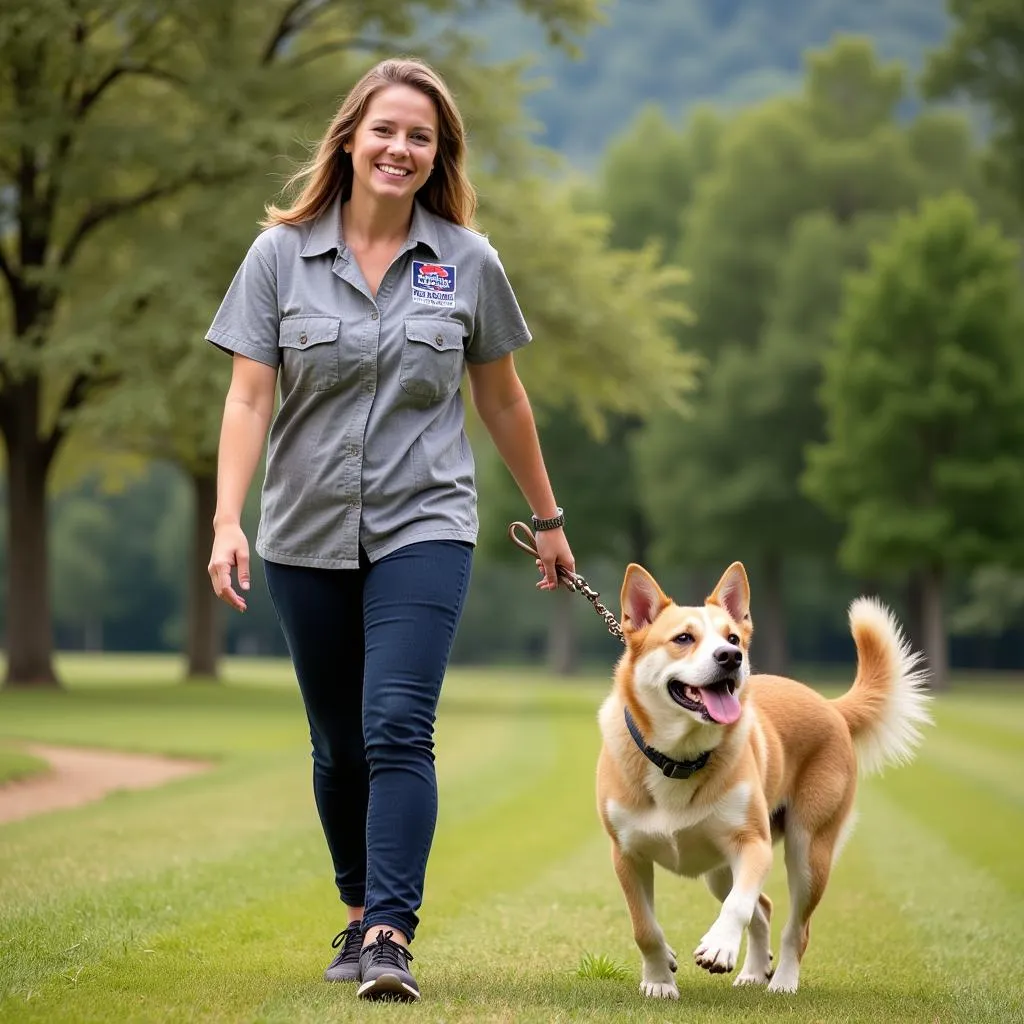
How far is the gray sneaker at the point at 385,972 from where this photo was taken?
4.24 meters

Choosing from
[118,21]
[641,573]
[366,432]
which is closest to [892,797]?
[641,573]

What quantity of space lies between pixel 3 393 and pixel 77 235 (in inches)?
105

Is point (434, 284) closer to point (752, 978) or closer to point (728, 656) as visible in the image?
point (728, 656)

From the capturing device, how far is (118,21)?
23000 mm

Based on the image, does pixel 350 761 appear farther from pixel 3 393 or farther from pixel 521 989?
pixel 3 393

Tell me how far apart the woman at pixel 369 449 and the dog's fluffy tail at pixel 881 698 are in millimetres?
2055

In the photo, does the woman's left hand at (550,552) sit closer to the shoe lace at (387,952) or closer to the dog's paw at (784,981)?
the shoe lace at (387,952)

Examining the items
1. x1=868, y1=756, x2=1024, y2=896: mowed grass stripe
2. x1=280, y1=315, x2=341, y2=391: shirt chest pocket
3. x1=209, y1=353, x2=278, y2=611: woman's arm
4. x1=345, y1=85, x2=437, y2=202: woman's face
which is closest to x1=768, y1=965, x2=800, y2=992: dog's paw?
x1=209, y1=353, x2=278, y2=611: woman's arm

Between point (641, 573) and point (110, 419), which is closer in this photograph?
point (641, 573)

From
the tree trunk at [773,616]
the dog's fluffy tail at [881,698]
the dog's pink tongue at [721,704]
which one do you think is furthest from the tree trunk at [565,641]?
the dog's pink tongue at [721,704]

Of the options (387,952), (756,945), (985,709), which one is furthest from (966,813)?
(985,709)

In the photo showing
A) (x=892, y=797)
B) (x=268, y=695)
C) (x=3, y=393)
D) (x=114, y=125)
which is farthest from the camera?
(x=268, y=695)

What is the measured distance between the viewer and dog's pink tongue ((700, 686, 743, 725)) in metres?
4.87

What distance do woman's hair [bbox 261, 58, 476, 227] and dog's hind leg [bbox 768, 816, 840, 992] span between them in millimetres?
2416
